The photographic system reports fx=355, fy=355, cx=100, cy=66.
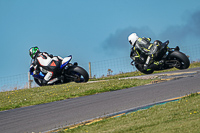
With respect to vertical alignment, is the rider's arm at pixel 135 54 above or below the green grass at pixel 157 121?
above

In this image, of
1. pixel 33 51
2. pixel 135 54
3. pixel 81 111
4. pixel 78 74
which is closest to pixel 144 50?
pixel 135 54

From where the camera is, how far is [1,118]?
10.9 meters

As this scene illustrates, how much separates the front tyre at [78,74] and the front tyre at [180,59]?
176 inches

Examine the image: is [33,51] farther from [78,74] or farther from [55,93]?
[55,93]

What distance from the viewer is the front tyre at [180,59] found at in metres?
16.8

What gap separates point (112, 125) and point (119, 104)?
2685mm

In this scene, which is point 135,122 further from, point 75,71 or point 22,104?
point 75,71

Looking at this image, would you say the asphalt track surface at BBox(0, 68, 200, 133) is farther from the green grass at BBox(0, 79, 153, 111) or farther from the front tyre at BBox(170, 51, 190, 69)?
the front tyre at BBox(170, 51, 190, 69)

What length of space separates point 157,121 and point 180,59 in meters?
10.3

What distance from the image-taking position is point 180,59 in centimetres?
1689

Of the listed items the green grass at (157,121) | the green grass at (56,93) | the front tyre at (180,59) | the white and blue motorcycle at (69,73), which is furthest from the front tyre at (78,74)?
the green grass at (157,121)

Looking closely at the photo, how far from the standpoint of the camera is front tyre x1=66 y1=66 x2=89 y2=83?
18266 mm

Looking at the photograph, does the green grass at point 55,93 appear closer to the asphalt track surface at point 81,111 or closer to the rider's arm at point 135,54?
the rider's arm at point 135,54

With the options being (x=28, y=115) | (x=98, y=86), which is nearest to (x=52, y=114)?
(x=28, y=115)
